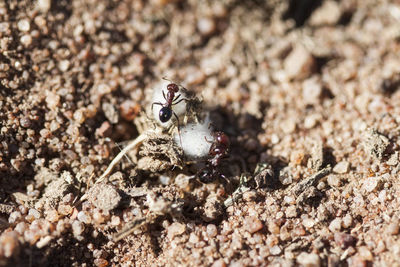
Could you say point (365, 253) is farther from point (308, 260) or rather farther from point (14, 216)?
point (14, 216)

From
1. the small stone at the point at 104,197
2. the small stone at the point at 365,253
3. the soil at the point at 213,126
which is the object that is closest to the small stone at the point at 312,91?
the soil at the point at 213,126

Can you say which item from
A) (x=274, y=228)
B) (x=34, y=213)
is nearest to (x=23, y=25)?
(x=34, y=213)

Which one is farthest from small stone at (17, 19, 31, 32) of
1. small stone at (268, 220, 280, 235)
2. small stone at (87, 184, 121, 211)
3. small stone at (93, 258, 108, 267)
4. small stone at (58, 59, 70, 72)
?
small stone at (268, 220, 280, 235)

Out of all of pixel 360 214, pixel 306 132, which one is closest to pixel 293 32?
pixel 306 132

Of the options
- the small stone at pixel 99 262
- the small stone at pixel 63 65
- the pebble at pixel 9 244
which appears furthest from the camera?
the small stone at pixel 63 65

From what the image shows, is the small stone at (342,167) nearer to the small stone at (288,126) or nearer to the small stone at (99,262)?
the small stone at (288,126)

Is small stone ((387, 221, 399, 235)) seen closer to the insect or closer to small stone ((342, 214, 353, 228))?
small stone ((342, 214, 353, 228))
